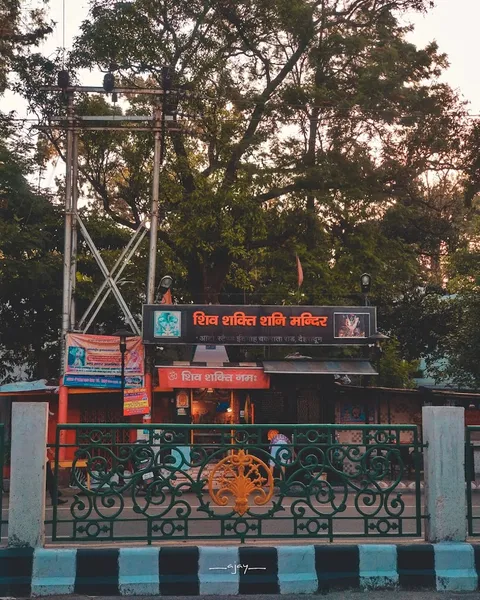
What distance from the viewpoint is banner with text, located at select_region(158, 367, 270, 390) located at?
52.0 ft

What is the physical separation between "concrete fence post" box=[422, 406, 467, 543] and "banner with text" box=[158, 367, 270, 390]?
9847 mm

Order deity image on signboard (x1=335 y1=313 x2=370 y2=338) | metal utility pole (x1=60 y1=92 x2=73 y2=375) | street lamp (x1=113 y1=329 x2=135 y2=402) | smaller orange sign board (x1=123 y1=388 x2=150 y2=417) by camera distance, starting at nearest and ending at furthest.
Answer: street lamp (x1=113 y1=329 x2=135 y2=402), smaller orange sign board (x1=123 y1=388 x2=150 y2=417), metal utility pole (x1=60 y1=92 x2=73 y2=375), deity image on signboard (x1=335 y1=313 x2=370 y2=338)

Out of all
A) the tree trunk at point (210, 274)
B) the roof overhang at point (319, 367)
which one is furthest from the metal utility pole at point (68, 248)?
the tree trunk at point (210, 274)

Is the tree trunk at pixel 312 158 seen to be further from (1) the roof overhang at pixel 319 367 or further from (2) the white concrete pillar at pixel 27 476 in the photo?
(2) the white concrete pillar at pixel 27 476

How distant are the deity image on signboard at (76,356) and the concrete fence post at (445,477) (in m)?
10.8

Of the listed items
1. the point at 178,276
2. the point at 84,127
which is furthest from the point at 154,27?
the point at 178,276

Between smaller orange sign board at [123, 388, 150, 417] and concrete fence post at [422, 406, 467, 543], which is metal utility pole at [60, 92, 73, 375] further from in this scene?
concrete fence post at [422, 406, 467, 543]

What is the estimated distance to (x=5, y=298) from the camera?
2098cm

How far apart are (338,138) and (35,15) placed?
926 centimetres

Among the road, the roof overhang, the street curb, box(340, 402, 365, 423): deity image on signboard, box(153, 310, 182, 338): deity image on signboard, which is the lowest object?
the road

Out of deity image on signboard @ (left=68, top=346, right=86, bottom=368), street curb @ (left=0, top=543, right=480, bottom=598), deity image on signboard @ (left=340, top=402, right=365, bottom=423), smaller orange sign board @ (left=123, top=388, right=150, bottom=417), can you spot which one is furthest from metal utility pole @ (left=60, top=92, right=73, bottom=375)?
street curb @ (left=0, top=543, right=480, bottom=598)

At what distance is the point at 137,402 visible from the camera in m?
15.5

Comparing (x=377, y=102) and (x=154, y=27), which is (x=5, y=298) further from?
(x=377, y=102)

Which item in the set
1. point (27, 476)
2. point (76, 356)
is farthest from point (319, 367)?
point (27, 476)
